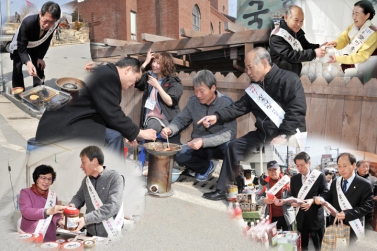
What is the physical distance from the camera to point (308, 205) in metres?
1.95

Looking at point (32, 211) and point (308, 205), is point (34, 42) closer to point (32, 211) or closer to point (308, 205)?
point (32, 211)

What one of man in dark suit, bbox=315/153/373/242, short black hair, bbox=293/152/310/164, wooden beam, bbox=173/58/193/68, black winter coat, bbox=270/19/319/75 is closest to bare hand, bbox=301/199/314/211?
man in dark suit, bbox=315/153/373/242

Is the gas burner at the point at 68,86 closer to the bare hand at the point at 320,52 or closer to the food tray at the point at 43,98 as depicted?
the food tray at the point at 43,98

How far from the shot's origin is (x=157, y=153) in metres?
2.42

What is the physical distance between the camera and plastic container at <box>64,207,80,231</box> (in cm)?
153

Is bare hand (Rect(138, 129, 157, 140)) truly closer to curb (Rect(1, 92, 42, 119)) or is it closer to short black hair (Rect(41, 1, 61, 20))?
curb (Rect(1, 92, 42, 119))

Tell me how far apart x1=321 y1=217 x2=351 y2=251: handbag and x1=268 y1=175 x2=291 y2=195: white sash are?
0.35 metres

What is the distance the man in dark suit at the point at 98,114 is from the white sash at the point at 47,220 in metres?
0.27

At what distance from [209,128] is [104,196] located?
1.58m

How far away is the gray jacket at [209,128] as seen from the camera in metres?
2.94

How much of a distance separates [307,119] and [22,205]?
1.84 m

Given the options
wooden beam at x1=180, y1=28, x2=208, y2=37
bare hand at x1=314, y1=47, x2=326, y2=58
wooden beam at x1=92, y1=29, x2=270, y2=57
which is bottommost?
bare hand at x1=314, y1=47, x2=326, y2=58

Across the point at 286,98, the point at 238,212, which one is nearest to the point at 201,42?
the point at 286,98

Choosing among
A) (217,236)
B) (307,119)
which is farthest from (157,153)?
(307,119)
